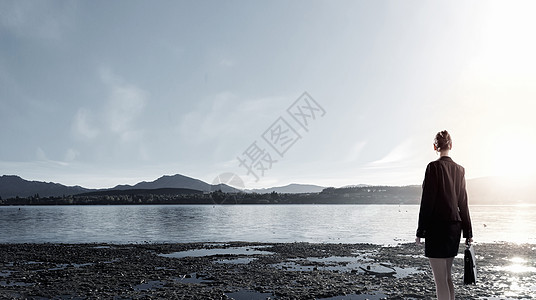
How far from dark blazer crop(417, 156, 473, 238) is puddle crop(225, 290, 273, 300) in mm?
9945

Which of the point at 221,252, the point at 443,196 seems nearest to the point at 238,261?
the point at 221,252

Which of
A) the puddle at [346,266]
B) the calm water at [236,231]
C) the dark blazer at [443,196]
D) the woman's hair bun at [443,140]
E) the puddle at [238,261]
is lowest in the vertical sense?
the calm water at [236,231]

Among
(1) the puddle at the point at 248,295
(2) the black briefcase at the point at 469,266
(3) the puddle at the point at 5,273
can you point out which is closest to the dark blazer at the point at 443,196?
(2) the black briefcase at the point at 469,266

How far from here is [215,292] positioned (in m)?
17.2

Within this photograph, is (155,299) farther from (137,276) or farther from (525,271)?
(525,271)

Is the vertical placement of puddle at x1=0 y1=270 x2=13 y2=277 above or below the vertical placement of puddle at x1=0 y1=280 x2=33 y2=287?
below

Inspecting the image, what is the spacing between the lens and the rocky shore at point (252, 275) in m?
17.0

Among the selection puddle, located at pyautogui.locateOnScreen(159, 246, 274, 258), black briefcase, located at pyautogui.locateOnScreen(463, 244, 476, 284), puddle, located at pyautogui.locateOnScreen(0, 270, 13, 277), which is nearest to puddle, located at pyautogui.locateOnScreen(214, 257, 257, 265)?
puddle, located at pyautogui.locateOnScreen(159, 246, 274, 258)

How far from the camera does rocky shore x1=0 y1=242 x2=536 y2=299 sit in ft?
55.6

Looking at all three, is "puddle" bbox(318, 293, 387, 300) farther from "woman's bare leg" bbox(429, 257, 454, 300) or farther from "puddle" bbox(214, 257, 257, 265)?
"puddle" bbox(214, 257, 257, 265)

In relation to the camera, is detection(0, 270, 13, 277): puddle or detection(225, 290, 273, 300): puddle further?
detection(0, 270, 13, 277): puddle

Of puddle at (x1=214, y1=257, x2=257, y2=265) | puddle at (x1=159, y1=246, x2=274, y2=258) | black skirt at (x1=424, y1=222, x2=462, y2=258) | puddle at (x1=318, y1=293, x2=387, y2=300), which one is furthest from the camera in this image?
puddle at (x1=159, y1=246, x2=274, y2=258)

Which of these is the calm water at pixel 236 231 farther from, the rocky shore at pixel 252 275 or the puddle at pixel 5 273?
the puddle at pixel 5 273

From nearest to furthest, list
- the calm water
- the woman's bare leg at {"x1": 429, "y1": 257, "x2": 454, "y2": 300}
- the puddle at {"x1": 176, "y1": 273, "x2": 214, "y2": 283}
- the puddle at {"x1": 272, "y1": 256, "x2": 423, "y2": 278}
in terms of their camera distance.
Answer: the woman's bare leg at {"x1": 429, "y1": 257, "x2": 454, "y2": 300} < the puddle at {"x1": 176, "y1": 273, "x2": 214, "y2": 283} < the puddle at {"x1": 272, "y1": 256, "x2": 423, "y2": 278} < the calm water
